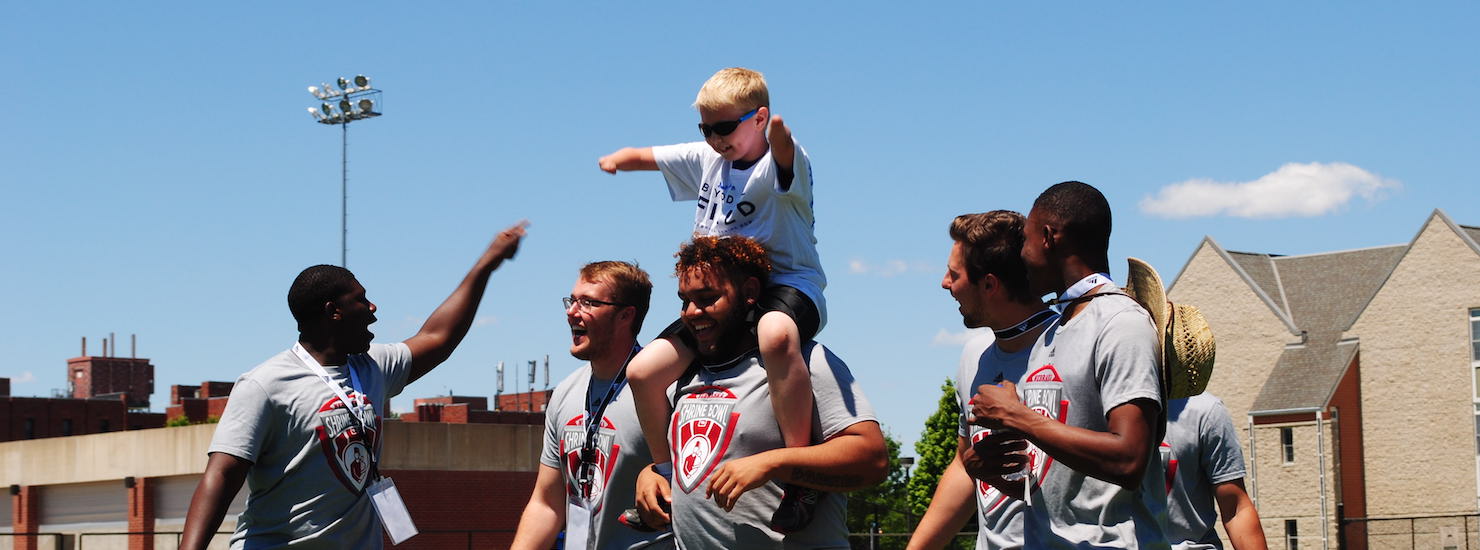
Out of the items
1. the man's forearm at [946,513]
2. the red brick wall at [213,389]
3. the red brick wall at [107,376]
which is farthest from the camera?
the red brick wall at [107,376]

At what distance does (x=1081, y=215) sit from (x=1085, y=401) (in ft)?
1.63

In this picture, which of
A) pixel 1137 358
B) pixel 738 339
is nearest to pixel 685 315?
pixel 738 339

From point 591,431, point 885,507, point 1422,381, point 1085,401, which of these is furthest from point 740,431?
point 885,507

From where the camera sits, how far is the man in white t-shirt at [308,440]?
6.10m

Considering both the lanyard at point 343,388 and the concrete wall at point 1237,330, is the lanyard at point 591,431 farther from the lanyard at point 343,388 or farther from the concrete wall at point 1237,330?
the concrete wall at point 1237,330

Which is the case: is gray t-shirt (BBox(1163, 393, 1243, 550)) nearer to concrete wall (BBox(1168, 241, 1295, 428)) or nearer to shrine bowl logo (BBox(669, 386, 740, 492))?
shrine bowl logo (BBox(669, 386, 740, 492))

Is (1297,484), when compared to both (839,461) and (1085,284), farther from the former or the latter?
(1085,284)

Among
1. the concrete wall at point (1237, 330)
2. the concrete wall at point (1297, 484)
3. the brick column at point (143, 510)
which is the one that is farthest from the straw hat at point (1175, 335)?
the concrete wall at point (1237, 330)

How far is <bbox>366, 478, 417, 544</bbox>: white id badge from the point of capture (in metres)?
6.18

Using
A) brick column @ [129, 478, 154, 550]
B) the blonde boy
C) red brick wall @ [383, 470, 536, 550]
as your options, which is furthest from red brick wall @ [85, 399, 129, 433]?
the blonde boy

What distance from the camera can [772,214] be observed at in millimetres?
5719

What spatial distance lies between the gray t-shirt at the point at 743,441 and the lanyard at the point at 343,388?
153cm

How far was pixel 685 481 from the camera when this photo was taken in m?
5.27

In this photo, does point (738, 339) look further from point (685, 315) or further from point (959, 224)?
point (959, 224)
